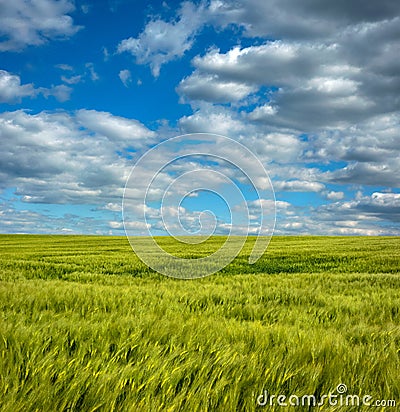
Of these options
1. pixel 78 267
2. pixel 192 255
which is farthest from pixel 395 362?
pixel 192 255

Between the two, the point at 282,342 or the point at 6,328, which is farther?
the point at 282,342

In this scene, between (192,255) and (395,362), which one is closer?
(395,362)

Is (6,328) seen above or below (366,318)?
above

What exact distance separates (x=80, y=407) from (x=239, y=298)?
4882mm

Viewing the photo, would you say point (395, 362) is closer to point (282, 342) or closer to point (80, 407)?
point (282, 342)

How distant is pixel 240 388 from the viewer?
268cm

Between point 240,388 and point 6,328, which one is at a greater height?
point 6,328

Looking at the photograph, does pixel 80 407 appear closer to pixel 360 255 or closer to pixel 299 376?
pixel 299 376

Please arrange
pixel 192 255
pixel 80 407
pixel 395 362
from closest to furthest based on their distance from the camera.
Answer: pixel 80 407, pixel 395 362, pixel 192 255

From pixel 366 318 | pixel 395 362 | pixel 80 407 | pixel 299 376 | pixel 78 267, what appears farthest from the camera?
pixel 78 267

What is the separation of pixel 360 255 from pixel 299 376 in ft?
68.2

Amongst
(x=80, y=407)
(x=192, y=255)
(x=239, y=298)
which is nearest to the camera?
(x=80, y=407)

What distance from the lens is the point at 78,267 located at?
1567 cm

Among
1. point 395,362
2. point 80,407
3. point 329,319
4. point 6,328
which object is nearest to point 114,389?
point 80,407
